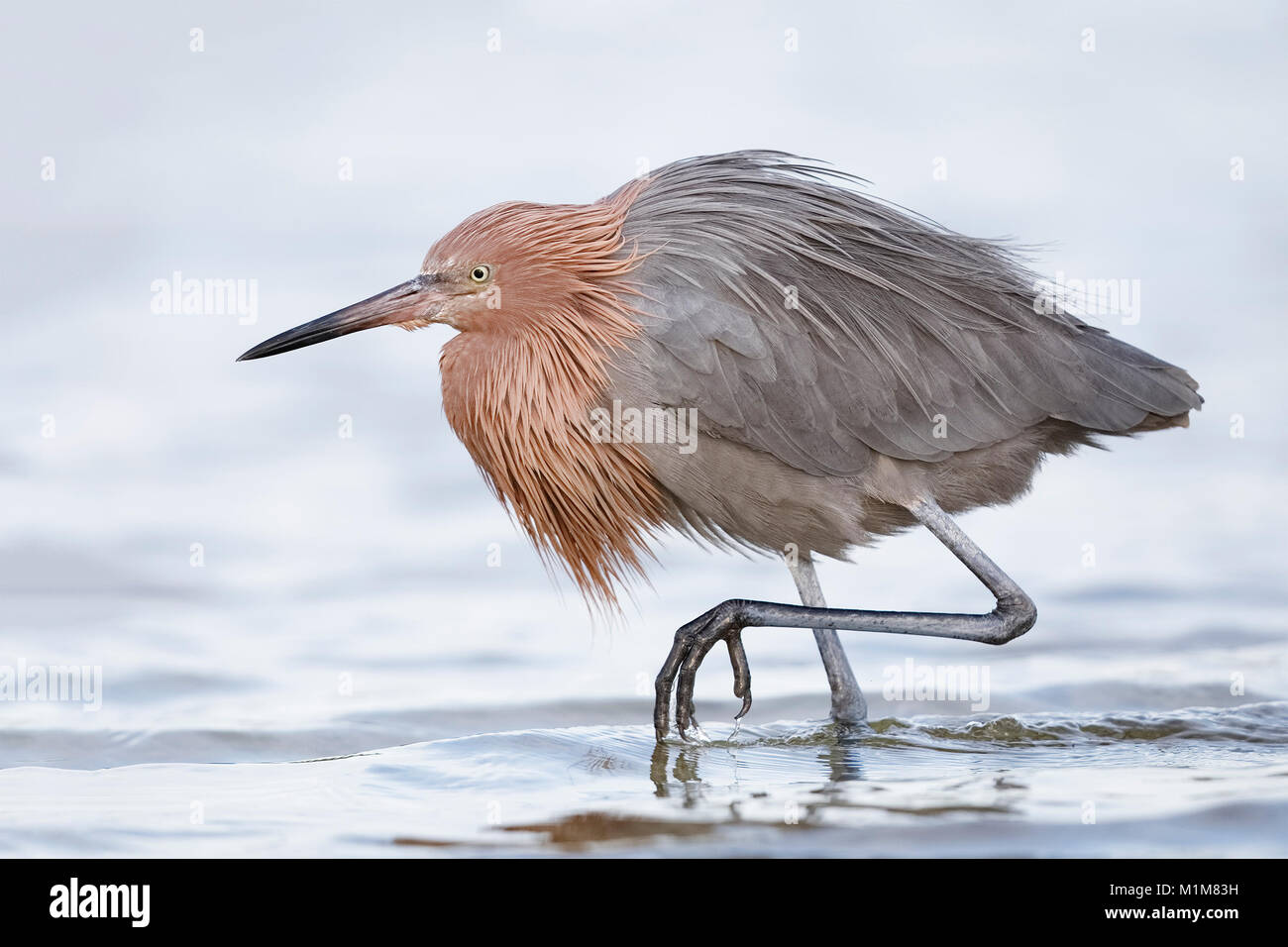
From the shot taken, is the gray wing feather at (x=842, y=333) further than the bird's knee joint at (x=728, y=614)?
No

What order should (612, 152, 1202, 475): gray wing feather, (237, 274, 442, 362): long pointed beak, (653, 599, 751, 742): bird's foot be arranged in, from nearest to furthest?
(612, 152, 1202, 475): gray wing feather
(653, 599, 751, 742): bird's foot
(237, 274, 442, 362): long pointed beak

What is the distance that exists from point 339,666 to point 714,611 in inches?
Answer: 118

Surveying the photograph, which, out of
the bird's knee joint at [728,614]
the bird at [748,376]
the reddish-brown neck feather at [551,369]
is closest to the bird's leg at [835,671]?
the bird at [748,376]

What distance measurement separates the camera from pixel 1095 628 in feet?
32.0

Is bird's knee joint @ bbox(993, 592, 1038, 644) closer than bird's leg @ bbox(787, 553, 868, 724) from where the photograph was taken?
Yes

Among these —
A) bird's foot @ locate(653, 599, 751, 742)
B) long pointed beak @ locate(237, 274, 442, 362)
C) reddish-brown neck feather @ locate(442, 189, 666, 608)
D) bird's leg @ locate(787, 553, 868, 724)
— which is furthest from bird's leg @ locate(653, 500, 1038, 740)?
long pointed beak @ locate(237, 274, 442, 362)

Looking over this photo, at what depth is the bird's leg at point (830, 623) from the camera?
635 cm

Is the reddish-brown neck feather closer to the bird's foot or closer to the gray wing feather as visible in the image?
the gray wing feather

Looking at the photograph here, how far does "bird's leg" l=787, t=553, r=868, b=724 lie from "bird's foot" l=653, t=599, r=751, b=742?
681 mm

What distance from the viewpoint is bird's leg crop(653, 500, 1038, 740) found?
6.35 m

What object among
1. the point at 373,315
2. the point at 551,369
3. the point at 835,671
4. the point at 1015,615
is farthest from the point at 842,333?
the point at 373,315

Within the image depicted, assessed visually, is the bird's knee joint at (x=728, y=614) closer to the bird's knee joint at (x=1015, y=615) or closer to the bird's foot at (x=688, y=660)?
the bird's foot at (x=688, y=660)

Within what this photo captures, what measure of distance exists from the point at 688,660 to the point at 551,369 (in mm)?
1337
